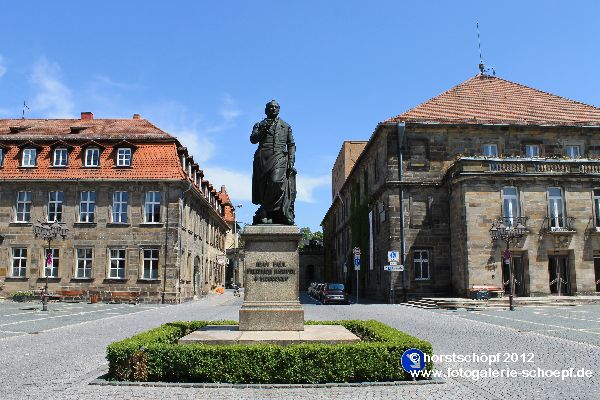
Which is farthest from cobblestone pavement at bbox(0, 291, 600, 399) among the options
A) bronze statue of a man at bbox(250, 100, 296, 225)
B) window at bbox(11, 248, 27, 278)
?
window at bbox(11, 248, 27, 278)

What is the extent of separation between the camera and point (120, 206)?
3431cm

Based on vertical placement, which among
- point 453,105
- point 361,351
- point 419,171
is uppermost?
point 453,105

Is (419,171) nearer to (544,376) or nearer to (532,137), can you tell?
(532,137)

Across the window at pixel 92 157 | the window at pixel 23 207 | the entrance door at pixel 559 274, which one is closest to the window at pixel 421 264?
the entrance door at pixel 559 274

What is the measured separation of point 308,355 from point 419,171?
88.2ft

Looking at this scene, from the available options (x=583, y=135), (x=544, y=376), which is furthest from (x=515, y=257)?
(x=544, y=376)

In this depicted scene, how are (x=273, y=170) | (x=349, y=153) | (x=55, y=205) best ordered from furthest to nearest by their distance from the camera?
1. (x=349, y=153)
2. (x=55, y=205)
3. (x=273, y=170)

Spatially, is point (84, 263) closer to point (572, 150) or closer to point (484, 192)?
point (484, 192)

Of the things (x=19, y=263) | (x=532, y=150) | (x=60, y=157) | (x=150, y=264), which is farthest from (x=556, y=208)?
(x=19, y=263)

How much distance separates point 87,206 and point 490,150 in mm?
26712

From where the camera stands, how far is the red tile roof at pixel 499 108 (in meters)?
34.4

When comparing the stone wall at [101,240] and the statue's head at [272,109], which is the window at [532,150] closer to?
the stone wall at [101,240]

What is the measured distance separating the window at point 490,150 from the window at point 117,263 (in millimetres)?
24415

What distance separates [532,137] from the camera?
3478 cm
